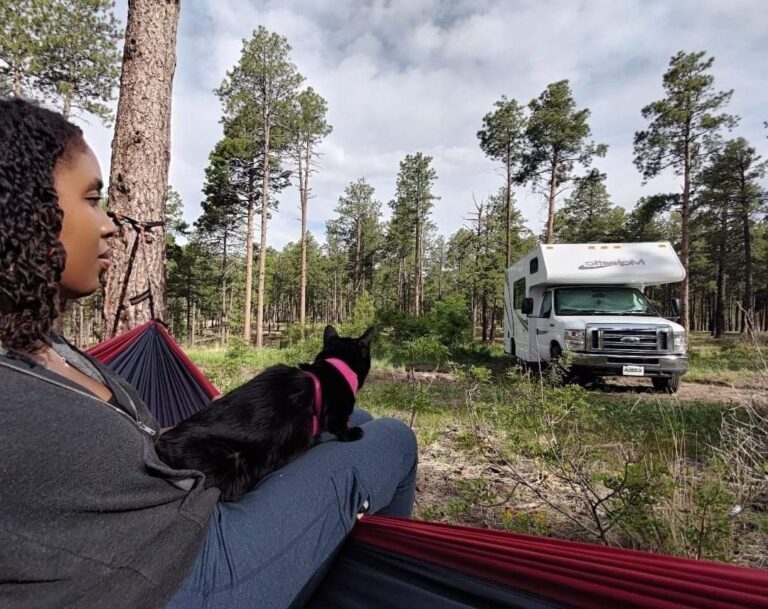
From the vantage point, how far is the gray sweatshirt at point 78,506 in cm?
68

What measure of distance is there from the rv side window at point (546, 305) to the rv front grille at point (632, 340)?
52.4 inches

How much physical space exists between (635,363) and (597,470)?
470 cm

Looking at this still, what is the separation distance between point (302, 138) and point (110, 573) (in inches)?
866

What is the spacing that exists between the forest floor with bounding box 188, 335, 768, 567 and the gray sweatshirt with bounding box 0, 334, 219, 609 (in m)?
1.92

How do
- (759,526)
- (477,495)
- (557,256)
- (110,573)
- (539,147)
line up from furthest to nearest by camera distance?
(539,147) → (557,256) → (477,495) → (759,526) → (110,573)

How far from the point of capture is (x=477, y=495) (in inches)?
96.2

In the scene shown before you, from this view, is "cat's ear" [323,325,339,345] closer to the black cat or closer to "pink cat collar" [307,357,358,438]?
"pink cat collar" [307,357,358,438]

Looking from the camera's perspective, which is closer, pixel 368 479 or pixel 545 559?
pixel 545 559

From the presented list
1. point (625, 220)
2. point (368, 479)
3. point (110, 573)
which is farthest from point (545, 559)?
point (625, 220)

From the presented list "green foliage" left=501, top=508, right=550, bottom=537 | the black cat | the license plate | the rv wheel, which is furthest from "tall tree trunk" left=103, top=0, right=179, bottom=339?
the rv wheel

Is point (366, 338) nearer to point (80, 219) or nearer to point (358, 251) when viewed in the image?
point (80, 219)

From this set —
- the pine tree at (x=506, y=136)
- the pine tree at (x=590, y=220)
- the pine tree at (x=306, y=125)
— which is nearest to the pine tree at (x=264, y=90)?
the pine tree at (x=306, y=125)

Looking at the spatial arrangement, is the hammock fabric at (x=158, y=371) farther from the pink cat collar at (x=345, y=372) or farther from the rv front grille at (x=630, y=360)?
the rv front grille at (x=630, y=360)

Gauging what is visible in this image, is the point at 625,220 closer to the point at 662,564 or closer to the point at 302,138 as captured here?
the point at 302,138
